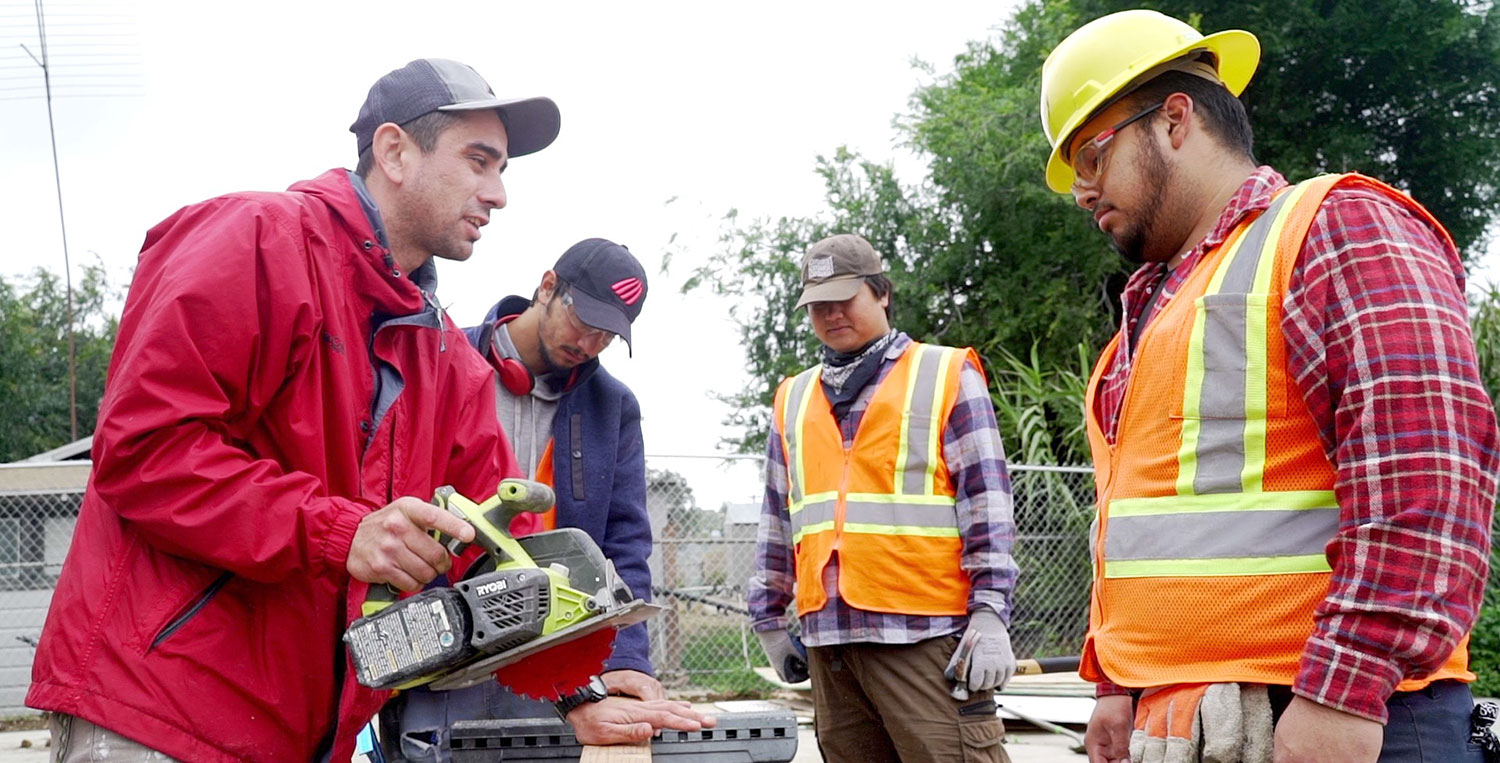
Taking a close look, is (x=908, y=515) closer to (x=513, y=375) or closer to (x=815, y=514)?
(x=815, y=514)

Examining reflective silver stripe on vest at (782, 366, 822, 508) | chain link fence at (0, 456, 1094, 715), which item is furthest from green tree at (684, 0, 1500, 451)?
reflective silver stripe on vest at (782, 366, 822, 508)

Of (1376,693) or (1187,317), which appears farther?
(1187,317)

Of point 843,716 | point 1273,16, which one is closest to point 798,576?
point 843,716

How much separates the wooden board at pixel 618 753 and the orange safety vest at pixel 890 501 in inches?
50.6

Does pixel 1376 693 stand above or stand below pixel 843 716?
above

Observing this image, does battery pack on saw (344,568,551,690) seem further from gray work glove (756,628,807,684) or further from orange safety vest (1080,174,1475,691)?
gray work glove (756,628,807,684)

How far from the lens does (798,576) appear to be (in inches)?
168

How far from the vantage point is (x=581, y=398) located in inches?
155

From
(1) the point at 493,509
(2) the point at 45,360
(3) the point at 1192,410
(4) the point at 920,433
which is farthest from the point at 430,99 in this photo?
(2) the point at 45,360

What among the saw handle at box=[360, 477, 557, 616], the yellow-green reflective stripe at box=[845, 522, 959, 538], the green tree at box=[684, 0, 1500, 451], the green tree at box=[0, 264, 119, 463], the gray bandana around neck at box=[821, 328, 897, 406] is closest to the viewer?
the saw handle at box=[360, 477, 557, 616]

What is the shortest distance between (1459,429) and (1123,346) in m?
0.74

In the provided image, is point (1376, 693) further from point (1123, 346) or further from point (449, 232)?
point (449, 232)

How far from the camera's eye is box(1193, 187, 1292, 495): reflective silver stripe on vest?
1983 millimetres

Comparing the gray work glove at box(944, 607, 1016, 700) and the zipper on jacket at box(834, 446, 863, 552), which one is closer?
the gray work glove at box(944, 607, 1016, 700)
